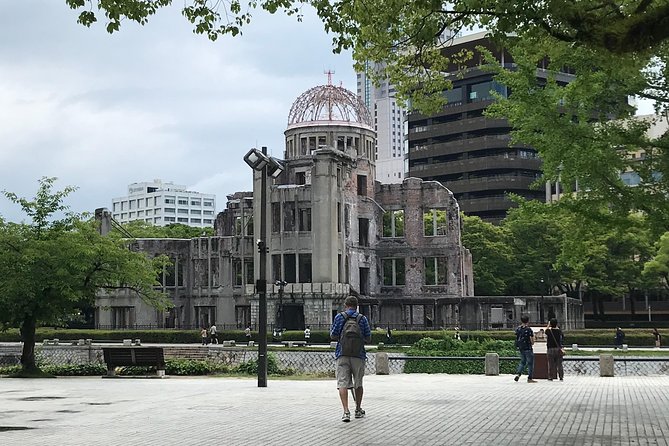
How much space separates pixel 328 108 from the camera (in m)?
72.8

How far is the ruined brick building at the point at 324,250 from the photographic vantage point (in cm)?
6353

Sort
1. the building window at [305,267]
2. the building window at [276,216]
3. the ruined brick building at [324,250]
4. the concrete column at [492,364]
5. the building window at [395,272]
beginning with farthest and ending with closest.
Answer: the building window at [395,272] → the building window at [276,216] → the building window at [305,267] → the ruined brick building at [324,250] → the concrete column at [492,364]

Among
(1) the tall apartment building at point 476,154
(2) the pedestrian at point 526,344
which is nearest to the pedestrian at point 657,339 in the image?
(2) the pedestrian at point 526,344

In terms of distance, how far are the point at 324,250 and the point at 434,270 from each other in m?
12.7

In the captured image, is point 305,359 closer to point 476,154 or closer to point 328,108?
point 328,108

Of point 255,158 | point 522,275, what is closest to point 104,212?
point 522,275

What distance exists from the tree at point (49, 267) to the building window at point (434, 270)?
40970 mm

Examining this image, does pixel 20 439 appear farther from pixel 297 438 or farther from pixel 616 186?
pixel 616 186

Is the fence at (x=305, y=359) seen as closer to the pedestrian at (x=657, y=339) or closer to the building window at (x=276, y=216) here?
the pedestrian at (x=657, y=339)

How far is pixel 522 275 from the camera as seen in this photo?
8119 cm

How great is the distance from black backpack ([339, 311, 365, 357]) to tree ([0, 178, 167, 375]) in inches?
700

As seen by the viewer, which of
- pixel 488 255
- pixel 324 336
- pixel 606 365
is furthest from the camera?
pixel 488 255

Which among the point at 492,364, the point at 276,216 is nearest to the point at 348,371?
the point at 492,364

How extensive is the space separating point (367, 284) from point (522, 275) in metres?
18.1
